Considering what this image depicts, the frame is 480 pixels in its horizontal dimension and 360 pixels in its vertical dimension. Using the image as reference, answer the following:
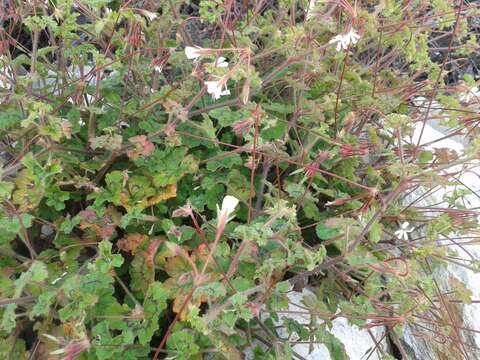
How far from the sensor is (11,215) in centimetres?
144

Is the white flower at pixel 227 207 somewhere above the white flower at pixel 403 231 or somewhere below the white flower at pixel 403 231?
above

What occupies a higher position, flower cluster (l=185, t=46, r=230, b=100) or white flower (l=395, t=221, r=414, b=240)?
flower cluster (l=185, t=46, r=230, b=100)

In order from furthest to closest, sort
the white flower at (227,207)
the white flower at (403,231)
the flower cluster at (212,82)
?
the white flower at (403,231)
the flower cluster at (212,82)
the white flower at (227,207)

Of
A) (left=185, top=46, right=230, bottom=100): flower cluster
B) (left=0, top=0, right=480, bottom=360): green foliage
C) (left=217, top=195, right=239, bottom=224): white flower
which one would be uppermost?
(left=185, top=46, right=230, bottom=100): flower cluster

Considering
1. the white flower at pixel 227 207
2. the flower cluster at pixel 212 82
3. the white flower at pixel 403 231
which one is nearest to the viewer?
the white flower at pixel 227 207

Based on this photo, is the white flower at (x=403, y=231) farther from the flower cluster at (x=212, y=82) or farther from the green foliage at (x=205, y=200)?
the flower cluster at (x=212, y=82)

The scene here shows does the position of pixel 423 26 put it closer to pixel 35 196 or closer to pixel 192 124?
pixel 192 124

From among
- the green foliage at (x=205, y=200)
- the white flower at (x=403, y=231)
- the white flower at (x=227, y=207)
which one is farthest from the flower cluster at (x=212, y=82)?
the white flower at (x=403, y=231)

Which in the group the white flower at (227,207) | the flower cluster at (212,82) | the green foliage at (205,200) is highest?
the flower cluster at (212,82)

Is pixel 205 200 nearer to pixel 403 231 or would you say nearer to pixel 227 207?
pixel 227 207

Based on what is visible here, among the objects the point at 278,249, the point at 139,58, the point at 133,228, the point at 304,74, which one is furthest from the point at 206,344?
the point at 139,58

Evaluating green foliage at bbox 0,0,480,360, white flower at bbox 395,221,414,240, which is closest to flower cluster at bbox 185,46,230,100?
green foliage at bbox 0,0,480,360

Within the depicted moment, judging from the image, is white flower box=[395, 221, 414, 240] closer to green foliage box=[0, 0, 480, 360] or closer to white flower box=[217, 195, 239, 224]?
green foliage box=[0, 0, 480, 360]

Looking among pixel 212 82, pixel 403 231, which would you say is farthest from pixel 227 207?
pixel 403 231
